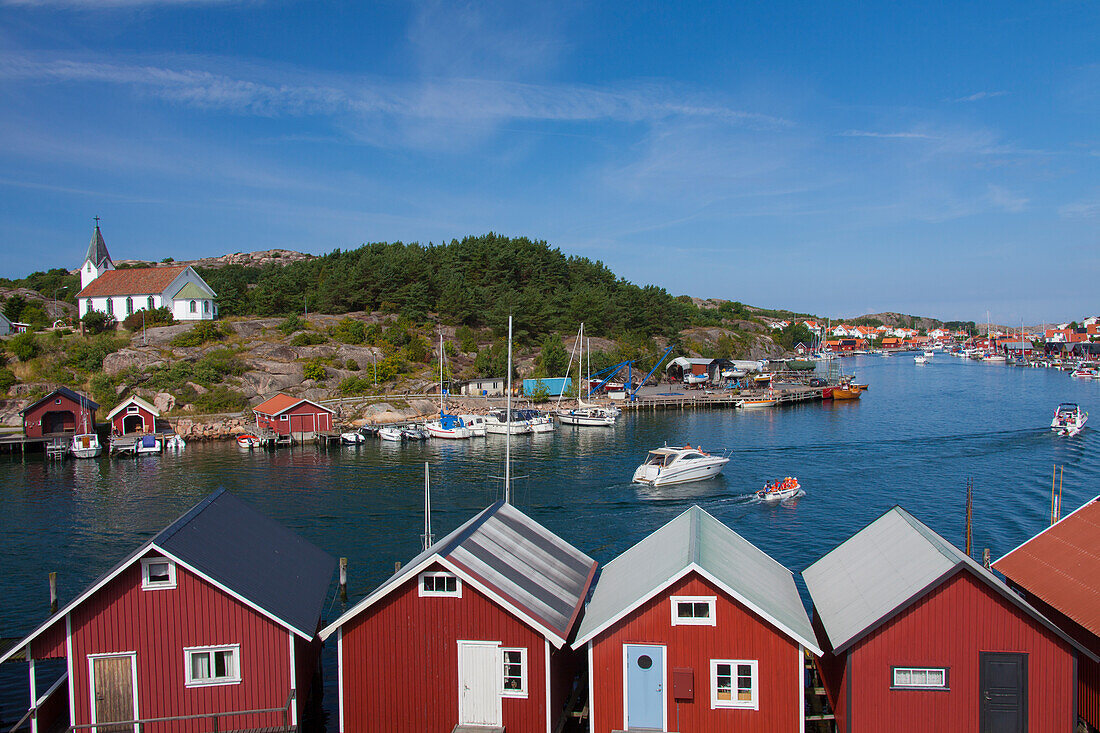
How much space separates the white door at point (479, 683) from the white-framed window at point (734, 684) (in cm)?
419

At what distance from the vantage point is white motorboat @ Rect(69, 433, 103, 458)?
2351 inches

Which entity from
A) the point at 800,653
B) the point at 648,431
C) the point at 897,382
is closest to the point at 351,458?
the point at 648,431

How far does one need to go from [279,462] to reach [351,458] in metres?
5.25

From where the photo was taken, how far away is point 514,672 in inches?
583

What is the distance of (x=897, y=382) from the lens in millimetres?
129875

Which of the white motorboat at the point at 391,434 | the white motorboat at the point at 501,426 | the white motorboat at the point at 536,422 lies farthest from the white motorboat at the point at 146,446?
the white motorboat at the point at 536,422

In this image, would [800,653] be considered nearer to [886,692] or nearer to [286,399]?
[886,692]

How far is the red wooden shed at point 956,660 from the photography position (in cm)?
1339

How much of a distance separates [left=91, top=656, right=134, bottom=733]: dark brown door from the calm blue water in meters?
5.77

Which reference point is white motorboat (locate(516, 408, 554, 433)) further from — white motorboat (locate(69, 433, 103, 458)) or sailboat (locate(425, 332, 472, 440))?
white motorboat (locate(69, 433, 103, 458))

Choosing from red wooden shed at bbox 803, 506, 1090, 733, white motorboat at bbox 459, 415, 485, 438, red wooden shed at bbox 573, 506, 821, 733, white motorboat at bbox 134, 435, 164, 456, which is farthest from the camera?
white motorboat at bbox 459, 415, 485, 438

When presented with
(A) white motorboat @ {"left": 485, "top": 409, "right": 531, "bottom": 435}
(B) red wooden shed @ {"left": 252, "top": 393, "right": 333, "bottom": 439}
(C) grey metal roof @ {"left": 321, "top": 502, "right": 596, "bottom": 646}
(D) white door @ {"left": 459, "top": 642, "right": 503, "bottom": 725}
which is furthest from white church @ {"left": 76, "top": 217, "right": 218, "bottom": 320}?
(D) white door @ {"left": 459, "top": 642, "right": 503, "bottom": 725}

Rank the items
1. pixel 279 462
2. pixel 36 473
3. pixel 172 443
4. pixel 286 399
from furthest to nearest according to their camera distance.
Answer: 1. pixel 286 399
2. pixel 172 443
3. pixel 279 462
4. pixel 36 473

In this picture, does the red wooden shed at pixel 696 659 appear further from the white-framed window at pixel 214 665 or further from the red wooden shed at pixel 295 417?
the red wooden shed at pixel 295 417
